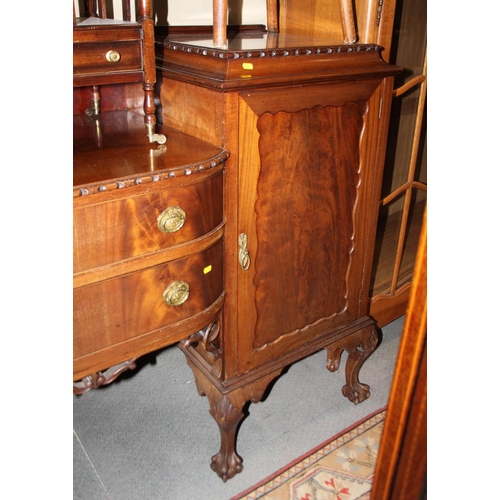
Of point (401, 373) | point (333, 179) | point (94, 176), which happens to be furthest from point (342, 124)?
point (401, 373)

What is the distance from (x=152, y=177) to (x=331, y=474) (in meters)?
0.93

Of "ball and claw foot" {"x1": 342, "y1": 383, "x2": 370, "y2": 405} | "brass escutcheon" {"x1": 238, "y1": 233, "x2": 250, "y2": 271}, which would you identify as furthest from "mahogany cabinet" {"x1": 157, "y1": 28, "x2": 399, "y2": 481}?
"ball and claw foot" {"x1": 342, "y1": 383, "x2": 370, "y2": 405}

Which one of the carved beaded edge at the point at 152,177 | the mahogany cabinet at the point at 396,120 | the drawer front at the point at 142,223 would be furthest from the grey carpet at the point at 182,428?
the carved beaded edge at the point at 152,177

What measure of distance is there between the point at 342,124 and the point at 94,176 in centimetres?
57

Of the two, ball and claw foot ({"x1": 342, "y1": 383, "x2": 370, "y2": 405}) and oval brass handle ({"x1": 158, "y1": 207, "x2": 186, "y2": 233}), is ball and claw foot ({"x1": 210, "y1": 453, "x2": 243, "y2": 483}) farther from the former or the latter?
oval brass handle ({"x1": 158, "y1": 207, "x2": 186, "y2": 233})

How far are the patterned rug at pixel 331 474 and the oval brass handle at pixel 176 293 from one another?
1.91 ft

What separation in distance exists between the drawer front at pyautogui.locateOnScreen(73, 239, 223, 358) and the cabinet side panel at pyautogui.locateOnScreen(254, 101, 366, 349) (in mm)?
149

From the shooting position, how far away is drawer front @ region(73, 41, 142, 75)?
888 millimetres
